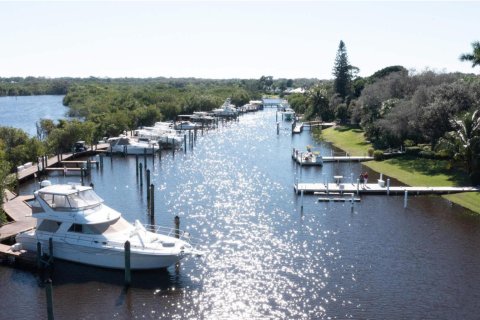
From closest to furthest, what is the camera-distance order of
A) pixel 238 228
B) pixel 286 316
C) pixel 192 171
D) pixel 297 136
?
pixel 286 316 < pixel 238 228 < pixel 192 171 < pixel 297 136

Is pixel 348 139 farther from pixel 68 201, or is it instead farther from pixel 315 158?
pixel 68 201

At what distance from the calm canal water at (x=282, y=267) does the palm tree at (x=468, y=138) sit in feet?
20.6

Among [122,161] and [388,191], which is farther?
[122,161]

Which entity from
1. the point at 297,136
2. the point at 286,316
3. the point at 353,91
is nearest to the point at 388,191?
the point at 286,316

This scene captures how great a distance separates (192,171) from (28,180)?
2227 cm

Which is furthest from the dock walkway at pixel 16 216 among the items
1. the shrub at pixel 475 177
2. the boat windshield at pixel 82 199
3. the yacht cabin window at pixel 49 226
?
the shrub at pixel 475 177

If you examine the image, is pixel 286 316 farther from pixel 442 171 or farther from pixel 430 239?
pixel 442 171

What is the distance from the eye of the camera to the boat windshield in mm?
38406

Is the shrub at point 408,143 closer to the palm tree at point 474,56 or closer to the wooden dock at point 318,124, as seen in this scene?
the palm tree at point 474,56

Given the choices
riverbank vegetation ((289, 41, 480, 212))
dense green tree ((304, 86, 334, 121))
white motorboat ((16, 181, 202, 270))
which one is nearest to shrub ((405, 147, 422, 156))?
riverbank vegetation ((289, 41, 480, 212))

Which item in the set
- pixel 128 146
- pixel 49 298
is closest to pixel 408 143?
pixel 128 146

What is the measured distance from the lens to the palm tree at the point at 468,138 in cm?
5719

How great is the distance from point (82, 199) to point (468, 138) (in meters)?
43.2

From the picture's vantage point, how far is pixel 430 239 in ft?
142
